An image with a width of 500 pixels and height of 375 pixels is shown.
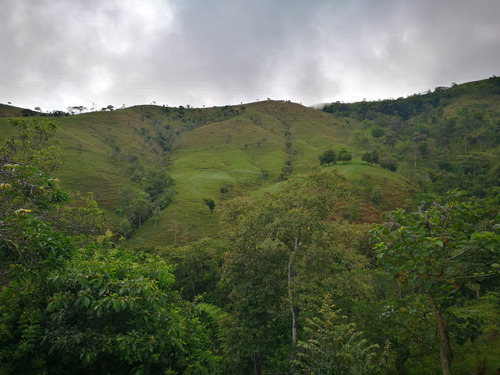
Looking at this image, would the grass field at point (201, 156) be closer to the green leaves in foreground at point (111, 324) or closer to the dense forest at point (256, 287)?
the dense forest at point (256, 287)

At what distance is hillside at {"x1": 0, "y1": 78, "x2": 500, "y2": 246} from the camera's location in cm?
5850

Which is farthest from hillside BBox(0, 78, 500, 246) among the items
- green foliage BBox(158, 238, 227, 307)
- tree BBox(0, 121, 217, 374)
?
green foliage BBox(158, 238, 227, 307)

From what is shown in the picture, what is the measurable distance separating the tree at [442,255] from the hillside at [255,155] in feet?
38.8

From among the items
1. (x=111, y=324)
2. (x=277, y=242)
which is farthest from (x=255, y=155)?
(x=111, y=324)

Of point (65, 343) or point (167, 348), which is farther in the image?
point (167, 348)

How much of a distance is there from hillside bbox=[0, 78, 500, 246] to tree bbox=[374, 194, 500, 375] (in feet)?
38.8

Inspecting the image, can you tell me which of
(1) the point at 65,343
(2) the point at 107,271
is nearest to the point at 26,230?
(2) the point at 107,271

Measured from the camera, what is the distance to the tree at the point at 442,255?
4.52 meters

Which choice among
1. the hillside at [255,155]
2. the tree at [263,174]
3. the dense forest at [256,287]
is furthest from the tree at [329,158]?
the dense forest at [256,287]

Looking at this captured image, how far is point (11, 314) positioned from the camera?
6.10m

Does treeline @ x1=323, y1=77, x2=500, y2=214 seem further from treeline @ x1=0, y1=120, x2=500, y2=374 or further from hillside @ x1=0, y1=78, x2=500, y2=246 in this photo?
treeline @ x1=0, y1=120, x2=500, y2=374

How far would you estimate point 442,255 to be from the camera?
494 cm

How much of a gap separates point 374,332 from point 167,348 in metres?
10.8

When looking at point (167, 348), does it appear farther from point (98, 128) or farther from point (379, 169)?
point (98, 128)
